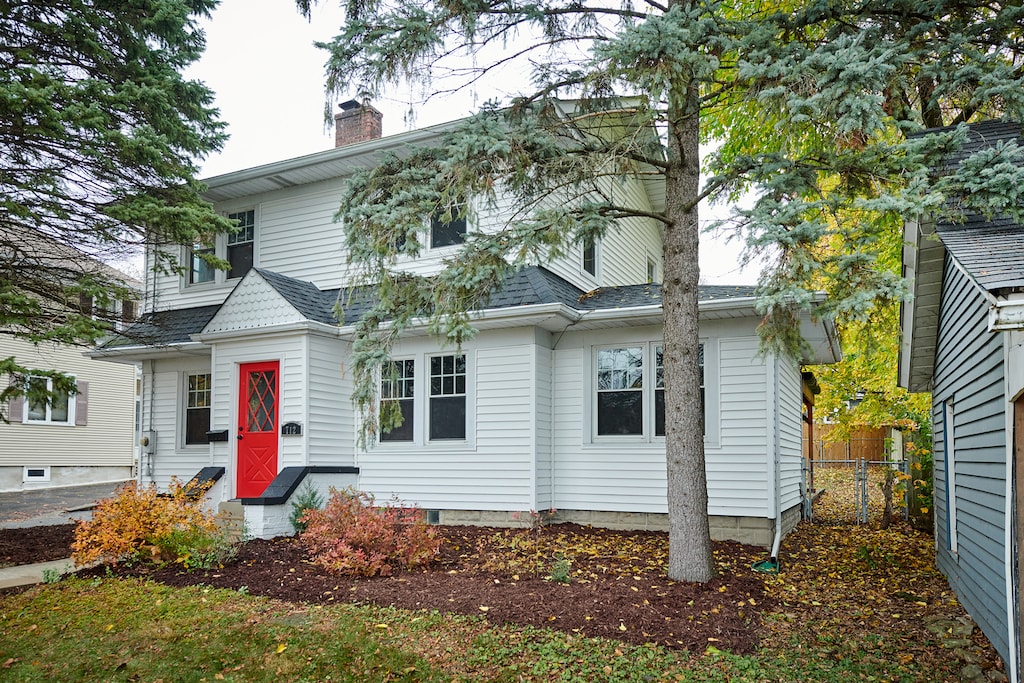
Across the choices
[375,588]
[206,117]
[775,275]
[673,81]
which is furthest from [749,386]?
[206,117]

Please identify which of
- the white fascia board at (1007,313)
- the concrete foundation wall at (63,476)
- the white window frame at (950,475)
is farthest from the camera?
the concrete foundation wall at (63,476)

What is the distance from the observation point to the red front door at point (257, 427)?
459 inches

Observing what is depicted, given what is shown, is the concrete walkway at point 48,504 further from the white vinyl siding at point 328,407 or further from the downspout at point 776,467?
the downspout at point 776,467

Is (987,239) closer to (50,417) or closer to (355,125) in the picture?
(355,125)

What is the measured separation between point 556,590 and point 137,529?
503 cm

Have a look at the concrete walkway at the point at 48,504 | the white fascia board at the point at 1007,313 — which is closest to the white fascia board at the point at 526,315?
the white fascia board at the point at 1007,313

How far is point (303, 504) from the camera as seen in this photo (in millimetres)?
10680

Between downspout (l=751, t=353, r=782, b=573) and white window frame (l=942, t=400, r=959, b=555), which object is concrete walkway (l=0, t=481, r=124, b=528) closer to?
downspout (l=751, t=353, r=782, b=573)

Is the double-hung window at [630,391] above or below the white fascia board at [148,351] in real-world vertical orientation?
below

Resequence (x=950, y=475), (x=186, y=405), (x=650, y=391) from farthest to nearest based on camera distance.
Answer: (x=186, y=405)
(x=650, y=391)
(x=950, y=475)

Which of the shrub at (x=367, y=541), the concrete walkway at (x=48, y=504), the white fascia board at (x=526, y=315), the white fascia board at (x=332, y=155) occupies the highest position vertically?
the white fascia board at (x=332, y=155)

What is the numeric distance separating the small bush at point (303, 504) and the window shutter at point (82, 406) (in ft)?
47.0

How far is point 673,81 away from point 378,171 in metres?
3.41

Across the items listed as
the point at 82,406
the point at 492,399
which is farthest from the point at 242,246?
the point at 82,406
